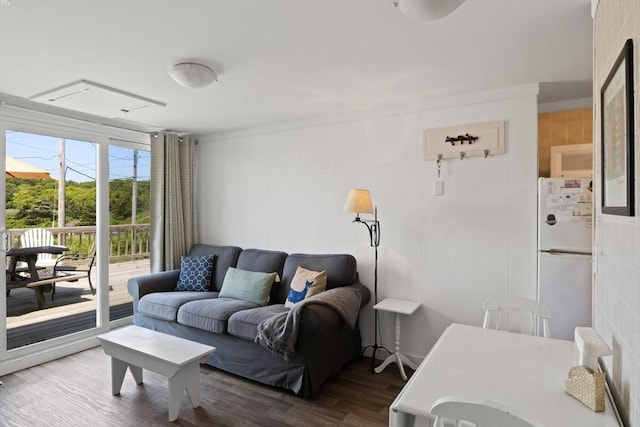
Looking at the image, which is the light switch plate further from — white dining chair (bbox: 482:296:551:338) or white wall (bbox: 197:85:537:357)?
white dining chair (bbox: 482:296:551:338)

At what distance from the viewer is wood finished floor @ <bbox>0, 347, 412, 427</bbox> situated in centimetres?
241

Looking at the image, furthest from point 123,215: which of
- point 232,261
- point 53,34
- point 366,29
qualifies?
point 366,29

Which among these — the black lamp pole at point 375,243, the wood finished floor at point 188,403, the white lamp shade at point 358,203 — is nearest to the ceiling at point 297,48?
the white lamp shade at point 358,203

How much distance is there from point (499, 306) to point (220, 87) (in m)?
2.55

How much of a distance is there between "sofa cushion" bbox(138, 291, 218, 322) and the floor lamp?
5.46ft

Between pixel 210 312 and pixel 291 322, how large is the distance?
91 centimetres

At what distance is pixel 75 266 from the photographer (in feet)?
12.4

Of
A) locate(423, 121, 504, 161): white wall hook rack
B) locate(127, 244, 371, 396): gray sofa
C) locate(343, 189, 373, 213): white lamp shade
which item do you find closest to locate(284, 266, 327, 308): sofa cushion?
locate(127, 244, 371, 396): gray sofa

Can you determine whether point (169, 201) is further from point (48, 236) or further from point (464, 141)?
point (464, 141)

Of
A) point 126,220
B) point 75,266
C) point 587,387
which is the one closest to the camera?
point 587,387

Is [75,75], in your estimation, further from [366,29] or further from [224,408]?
[224,408]

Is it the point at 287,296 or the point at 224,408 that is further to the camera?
the point at 287,296

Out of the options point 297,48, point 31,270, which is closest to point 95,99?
point 31,270

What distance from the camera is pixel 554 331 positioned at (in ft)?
8.48
